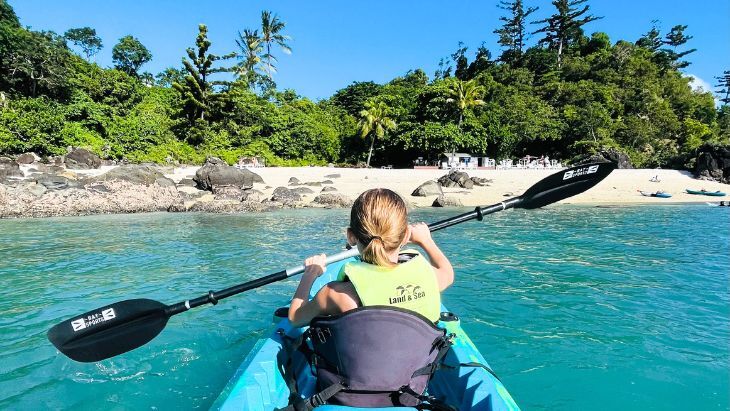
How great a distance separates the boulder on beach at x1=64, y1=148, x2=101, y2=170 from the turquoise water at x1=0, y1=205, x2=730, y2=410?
42.4ft

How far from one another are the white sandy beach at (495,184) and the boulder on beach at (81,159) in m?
4.28

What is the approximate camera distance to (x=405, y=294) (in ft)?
5.80

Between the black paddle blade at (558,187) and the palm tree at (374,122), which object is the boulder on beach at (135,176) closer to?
the palm tree at (374,122)

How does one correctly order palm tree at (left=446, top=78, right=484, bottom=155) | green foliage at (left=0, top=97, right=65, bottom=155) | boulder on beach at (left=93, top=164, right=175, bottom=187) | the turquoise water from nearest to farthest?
the turquoise water → boulder on beach at (left=93, top=164, right=175, bottom=187) → green foliage at (left=0, top=97, right=65, bottom=155) → palm tree at (left=446, top=78, right=484, bottom=155)

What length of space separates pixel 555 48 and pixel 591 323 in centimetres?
6579

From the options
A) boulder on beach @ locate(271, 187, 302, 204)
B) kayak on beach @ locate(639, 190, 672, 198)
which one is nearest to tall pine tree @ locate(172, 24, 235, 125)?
boulder on beach @ locate(271, 187, 302, 204)

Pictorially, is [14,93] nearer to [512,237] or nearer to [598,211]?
[512,237]

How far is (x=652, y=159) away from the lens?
3456 cm

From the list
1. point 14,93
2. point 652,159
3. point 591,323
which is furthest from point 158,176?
point 652,159

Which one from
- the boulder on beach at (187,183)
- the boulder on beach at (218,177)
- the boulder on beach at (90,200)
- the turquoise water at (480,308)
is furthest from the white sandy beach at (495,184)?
the turquoise water at (480,308)

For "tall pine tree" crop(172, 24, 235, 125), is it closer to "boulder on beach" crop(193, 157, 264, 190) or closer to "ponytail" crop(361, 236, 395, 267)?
"boulder on beach" crop(193, 157, 264, 190)

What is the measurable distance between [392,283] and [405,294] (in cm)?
8

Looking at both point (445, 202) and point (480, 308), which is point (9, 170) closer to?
point (445, 202)

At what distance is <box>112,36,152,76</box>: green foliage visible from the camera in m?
36.9
